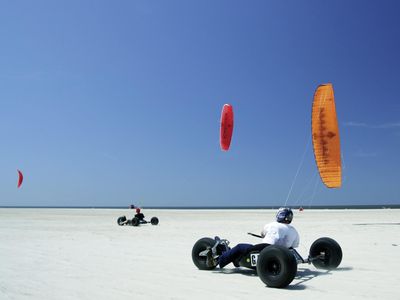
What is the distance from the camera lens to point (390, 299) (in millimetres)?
5305

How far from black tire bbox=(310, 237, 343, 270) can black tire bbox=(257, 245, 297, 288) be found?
203 cm

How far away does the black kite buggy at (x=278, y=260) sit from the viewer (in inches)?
235

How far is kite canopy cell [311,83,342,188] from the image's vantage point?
16906mm

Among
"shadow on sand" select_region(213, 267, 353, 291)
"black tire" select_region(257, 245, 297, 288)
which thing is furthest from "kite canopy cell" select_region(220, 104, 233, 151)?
"black tire" select_region(257, 245, 297, 288)

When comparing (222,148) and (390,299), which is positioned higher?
(222,148)

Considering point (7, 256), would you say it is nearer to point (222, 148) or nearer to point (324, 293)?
point (324, 293)

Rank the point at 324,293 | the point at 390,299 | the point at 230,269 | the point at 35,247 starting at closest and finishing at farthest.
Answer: the point at 390,299
the point at 324,293
the point at 230,269
the point at 35,247

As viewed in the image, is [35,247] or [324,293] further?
[35,247]

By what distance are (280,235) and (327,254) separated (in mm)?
1445

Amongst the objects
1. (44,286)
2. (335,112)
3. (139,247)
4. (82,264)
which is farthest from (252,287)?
(335,112)

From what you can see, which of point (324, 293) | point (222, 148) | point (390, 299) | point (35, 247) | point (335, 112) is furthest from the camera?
point (222, 148)

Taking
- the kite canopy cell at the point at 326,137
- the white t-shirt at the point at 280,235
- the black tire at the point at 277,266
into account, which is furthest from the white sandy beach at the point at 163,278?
the kite canopy cell at the point at 326,137

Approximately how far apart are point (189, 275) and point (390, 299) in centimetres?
323

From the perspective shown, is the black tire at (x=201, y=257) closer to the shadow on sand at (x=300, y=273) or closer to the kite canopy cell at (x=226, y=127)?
the shadow on sand at (x=300, y=273)
